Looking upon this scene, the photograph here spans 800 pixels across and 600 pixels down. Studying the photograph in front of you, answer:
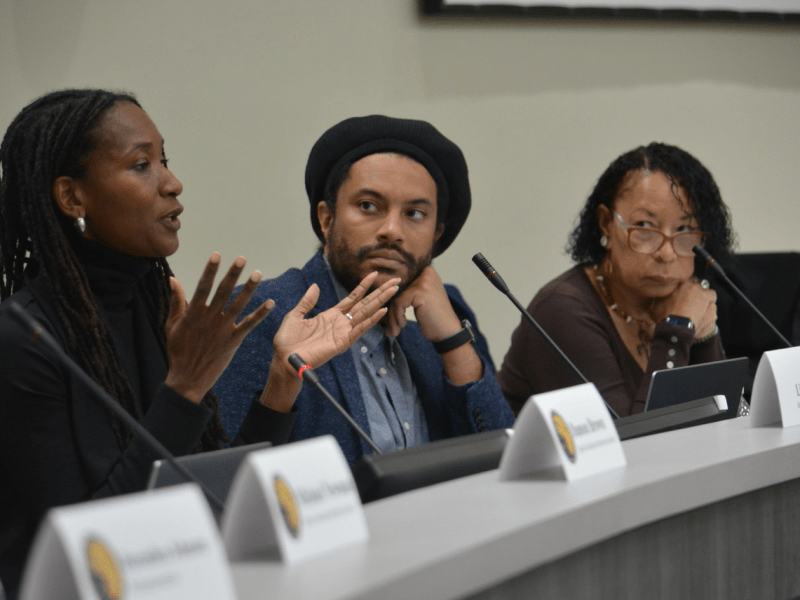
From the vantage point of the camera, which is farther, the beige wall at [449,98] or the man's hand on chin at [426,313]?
the beige wall at [449,98]

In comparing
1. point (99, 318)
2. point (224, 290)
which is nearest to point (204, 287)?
point (224, 290)

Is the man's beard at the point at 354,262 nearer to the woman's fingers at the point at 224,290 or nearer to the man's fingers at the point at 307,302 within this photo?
the man's fingers at the point at 307,302

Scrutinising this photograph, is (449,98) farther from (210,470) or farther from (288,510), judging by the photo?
(288,510)

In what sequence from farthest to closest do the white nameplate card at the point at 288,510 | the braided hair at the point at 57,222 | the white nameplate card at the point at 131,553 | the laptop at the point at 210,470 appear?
the braided hair at the point at 57,222
the laptop at the point at 210,470
the white nameplate card at the point at 288,510
the white nameplate card at the point at 131,553

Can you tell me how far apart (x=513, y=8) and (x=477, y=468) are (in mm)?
2264

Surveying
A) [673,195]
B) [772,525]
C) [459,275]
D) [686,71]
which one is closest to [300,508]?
[772,525]

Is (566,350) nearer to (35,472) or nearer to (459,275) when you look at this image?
(459,275)

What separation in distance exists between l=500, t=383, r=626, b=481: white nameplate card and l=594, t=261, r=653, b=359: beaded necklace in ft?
4.44

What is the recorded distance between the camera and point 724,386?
1.52 m

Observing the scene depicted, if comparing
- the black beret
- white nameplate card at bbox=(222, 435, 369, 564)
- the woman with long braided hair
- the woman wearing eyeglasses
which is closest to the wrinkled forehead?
the woman wearing eyeglasses

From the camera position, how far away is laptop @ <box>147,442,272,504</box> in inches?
32.9

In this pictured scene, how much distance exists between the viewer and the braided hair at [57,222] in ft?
4.53

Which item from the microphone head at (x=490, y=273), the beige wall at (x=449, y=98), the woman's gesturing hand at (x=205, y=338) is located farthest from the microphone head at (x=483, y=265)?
the beige wall at (x=449, y=98)

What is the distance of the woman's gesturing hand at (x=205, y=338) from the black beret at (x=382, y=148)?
595mm
